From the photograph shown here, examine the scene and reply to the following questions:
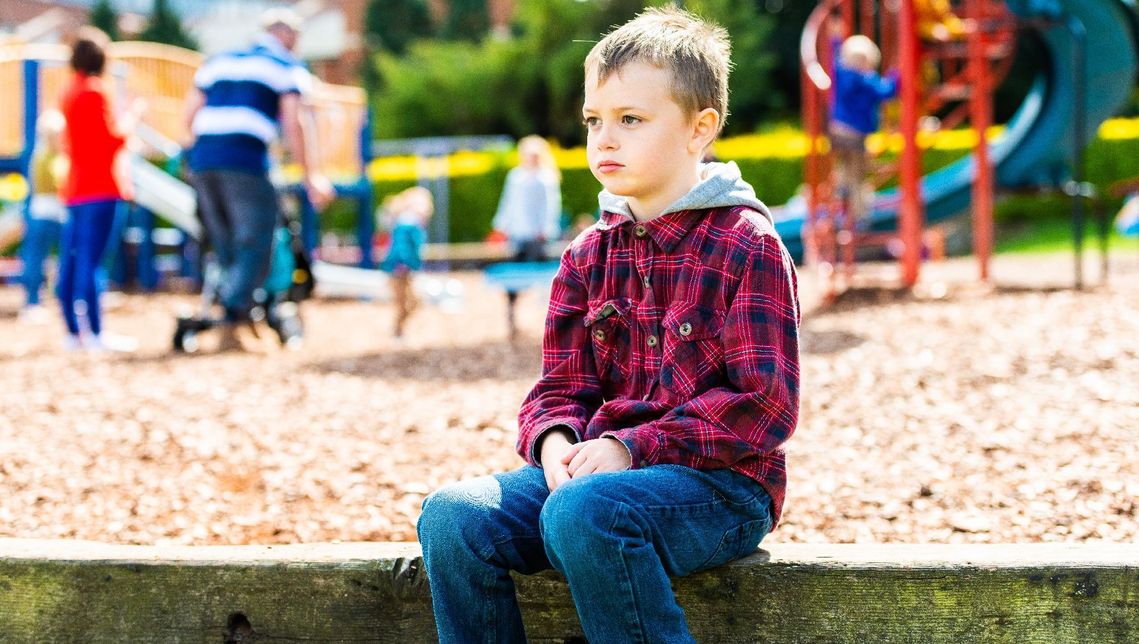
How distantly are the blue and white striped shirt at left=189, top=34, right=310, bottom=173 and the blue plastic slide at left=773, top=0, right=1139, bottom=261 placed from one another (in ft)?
17.5

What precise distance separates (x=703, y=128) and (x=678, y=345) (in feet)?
1.25

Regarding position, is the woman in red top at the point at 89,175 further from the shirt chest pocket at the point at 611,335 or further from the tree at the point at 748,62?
the tree at the point at 748,62

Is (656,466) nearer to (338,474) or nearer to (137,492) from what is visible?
(338,474)

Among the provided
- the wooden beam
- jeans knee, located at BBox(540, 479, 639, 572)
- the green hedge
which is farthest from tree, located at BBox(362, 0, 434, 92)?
jeans knee, located at BBox(540, 479, 639, 572)

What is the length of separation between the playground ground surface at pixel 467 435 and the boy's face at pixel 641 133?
1.04m

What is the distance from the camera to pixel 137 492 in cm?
338

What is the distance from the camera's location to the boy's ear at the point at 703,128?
2.14 metres

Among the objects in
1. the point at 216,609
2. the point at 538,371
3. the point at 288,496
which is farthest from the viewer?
the point at 538,371

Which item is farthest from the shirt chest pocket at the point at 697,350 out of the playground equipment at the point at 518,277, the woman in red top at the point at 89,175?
the woman in red top at the point at 89,175

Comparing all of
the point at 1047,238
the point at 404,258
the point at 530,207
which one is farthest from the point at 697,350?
the point at 1047,238

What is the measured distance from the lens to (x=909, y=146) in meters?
8.44

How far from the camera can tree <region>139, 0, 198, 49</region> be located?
124ft

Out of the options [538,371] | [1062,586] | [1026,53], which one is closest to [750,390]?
[1062,586]

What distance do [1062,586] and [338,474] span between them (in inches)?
79.3
